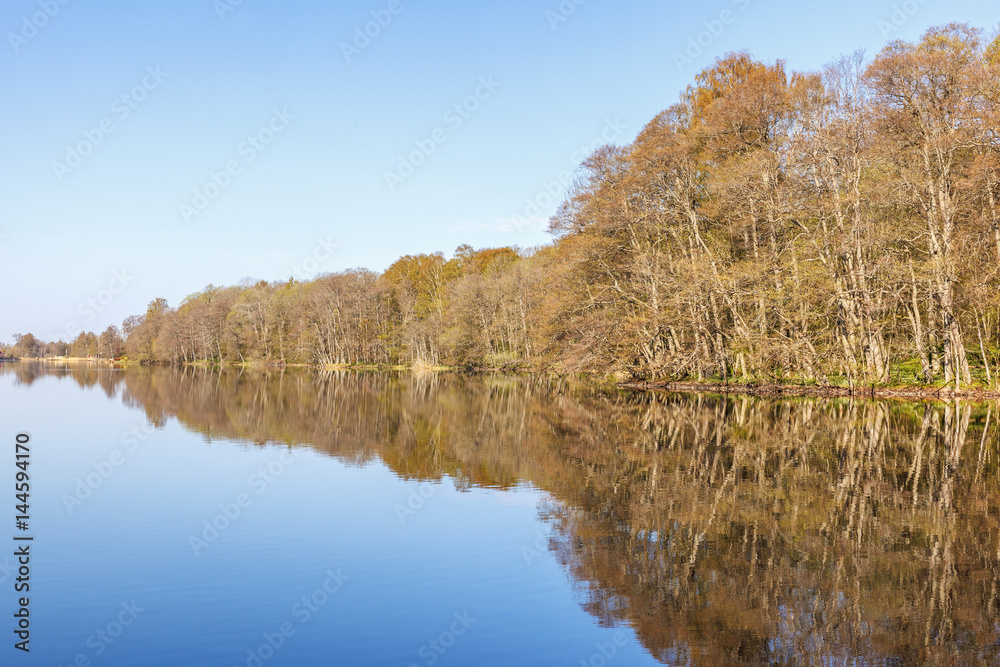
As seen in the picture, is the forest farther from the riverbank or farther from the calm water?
the calm water

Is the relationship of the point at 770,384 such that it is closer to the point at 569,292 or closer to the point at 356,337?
the point at 569,292

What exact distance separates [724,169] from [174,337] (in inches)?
4153

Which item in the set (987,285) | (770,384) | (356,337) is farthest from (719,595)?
(356,337)

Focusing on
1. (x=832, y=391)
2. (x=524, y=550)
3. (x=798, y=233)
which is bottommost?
(x=524, y=550)

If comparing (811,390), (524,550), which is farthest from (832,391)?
(524,550)

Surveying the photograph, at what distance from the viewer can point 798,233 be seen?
128ft

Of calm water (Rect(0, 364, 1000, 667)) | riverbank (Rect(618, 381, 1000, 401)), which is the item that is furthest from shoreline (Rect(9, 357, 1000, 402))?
calm water (Rect(0, 364, 1000, 667))

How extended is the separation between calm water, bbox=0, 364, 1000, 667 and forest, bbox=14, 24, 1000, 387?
13.2 metres

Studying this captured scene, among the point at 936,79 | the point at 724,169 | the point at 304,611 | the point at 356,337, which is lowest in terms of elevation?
the point at 304,611

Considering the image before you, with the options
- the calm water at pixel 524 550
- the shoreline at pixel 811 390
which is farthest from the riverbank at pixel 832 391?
the calm water at pixel 524 550

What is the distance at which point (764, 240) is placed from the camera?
130 ft

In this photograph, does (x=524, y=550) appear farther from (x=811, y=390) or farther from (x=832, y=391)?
(x=811, y=390)

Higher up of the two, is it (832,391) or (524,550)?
(832,391)

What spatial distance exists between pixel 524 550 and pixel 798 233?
3465 centimetres
